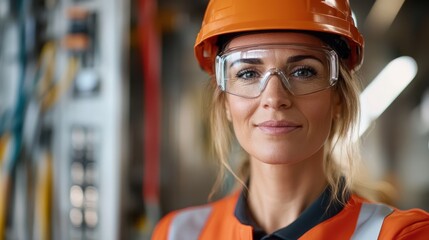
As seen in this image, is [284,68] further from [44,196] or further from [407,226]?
[44,196]

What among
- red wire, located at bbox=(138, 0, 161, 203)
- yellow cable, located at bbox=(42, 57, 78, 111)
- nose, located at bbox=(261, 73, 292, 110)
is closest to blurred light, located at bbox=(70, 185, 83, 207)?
red wire, located at bbox=(138, 0, 161, 203)

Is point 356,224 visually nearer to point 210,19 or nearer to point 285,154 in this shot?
point 285,154

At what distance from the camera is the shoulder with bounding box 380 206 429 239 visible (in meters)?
1.17

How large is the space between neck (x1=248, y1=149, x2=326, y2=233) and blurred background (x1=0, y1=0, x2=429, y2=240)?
1295mm

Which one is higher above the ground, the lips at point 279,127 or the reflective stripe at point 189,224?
the lips at point 279,127

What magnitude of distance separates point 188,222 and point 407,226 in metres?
0.59

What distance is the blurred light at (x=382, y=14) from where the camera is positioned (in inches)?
145

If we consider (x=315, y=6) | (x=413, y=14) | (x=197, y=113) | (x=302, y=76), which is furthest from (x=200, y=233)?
(x=413, y=14)

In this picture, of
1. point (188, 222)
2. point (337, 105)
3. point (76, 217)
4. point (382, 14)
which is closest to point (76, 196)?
point (76, 217)

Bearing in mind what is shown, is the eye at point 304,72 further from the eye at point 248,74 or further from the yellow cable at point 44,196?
the yellow cable at point 44,196

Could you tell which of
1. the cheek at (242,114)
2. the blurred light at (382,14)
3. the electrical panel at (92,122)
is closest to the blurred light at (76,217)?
the electrical panel at (92,122)

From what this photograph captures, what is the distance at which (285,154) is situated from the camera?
120 cm

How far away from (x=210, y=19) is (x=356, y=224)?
1.87 feet

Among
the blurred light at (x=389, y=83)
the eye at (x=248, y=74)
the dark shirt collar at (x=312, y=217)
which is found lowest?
the blurred light at (x=389, y=83)
